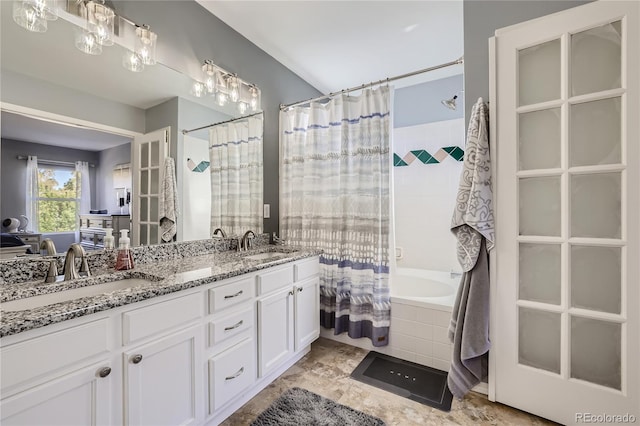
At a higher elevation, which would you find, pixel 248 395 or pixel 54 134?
pixel 54 134

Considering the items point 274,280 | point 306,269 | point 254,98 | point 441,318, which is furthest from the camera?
point 254,98

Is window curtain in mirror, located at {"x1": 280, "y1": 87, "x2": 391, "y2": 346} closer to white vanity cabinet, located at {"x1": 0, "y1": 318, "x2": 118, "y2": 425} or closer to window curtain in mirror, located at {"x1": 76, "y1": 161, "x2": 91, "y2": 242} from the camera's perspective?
window curtain in mirror, located at {"x1": 76, "y1": 161, "x2": 91, "y2": 242}

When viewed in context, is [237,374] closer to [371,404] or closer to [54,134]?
[371,404]

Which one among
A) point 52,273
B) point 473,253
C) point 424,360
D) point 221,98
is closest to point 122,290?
point 52,273

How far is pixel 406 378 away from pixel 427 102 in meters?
2.85

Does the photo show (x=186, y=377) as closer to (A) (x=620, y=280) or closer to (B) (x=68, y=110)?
(B) (x=68, y=110)

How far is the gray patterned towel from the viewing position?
1.63 m

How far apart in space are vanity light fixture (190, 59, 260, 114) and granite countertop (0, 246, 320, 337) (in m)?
1.22

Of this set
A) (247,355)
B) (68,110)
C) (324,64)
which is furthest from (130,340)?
(324,64)

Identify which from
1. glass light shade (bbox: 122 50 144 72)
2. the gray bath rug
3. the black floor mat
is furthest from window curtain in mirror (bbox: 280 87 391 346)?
glass light shade (bbox: 122 50 144 72)

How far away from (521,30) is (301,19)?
1.48 meters

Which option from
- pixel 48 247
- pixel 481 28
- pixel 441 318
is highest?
pixel 481 28

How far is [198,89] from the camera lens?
208 centimetres

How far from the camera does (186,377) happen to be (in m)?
1.31
